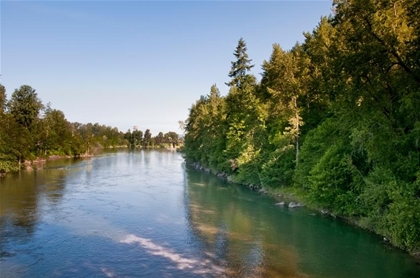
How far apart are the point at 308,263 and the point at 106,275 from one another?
371 inches

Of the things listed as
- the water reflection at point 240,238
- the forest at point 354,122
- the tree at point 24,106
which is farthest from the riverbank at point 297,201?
the tree at point 24,106

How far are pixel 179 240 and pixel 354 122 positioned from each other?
13.0 m

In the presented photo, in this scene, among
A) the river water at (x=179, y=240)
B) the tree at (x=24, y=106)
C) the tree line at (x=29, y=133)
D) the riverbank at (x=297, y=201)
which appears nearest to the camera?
the river water at (x=179, y=240)

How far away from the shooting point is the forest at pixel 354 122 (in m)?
16.1

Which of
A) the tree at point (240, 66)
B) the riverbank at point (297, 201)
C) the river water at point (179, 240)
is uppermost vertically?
the tree at point (240, 66)

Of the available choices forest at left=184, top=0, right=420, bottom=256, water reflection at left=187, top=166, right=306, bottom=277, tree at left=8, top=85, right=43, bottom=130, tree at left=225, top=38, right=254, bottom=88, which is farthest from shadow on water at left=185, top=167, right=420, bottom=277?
tree at left=8, top=85, right=43, bottom=130

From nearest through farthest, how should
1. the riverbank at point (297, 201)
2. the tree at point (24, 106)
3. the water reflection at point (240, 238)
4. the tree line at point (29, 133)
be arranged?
1. the water reflection at point (240, 238)
2. the riverbank at point (297, 201)
3. the tree line at point (29, 133)
4. the tree at point (24, 106)

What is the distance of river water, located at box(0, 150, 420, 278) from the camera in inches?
588

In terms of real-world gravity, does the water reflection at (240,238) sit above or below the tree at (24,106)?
below

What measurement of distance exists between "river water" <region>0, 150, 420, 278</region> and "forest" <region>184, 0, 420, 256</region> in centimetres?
243

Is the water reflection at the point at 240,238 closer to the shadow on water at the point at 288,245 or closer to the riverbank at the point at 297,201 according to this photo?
the shadow on water at the point at 288,245

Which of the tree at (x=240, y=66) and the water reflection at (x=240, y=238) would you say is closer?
the water reflection at (x=240, y=238)

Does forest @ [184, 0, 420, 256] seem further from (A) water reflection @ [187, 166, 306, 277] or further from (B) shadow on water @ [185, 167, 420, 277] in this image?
(A) water reflection @ [187, 166, 306, 277]

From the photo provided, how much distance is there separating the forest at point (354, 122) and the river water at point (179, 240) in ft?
7.98
